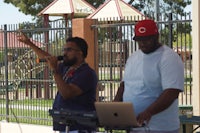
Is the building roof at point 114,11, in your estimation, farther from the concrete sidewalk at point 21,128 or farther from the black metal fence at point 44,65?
the concrete sidewalk at point 21,128

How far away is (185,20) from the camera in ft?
28.3

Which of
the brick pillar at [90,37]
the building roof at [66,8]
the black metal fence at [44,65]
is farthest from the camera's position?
the building roof at [66,8]

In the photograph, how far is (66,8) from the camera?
21438mm

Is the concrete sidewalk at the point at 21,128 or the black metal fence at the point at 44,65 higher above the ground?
the black metal fence at the point at 44,65

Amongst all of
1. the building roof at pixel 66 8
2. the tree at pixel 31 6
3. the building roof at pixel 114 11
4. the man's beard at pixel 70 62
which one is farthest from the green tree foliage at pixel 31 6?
the man's beard at pixel 70 62

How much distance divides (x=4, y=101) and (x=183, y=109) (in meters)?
4.57

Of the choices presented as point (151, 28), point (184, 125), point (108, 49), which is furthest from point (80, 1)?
point (151, 28)

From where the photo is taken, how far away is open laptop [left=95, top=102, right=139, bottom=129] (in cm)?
379

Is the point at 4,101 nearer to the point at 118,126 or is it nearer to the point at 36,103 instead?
the point at 36,103

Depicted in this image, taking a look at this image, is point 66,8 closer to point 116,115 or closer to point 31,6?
point 31,6

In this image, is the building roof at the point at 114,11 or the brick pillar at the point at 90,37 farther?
the building roof at the point at 114,11

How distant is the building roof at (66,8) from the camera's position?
21.0m

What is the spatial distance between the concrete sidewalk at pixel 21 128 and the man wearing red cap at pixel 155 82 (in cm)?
628

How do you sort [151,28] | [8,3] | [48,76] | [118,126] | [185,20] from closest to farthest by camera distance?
[118,126], [151,28], [185,20], [48,76], [8,3]
